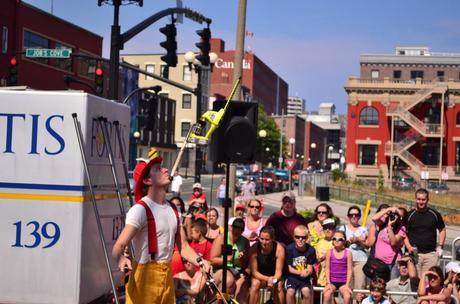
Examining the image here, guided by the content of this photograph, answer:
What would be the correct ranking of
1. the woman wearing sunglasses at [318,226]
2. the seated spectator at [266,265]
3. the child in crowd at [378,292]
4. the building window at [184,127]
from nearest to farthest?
the child in crowd at [378,292] < the seated spectator at [266,265] < the woman wearing sunglasses at [318,226] < the building window at [184,127]

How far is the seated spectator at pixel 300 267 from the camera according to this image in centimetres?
894

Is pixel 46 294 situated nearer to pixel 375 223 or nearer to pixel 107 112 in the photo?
pixel 107 112

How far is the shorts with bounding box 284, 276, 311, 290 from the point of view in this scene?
353 inches

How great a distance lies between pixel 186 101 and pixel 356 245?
7965cm

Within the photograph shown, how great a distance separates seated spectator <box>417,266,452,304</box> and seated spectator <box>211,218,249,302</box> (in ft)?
7.64

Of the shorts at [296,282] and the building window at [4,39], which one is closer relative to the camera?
the shorts at [296,282]

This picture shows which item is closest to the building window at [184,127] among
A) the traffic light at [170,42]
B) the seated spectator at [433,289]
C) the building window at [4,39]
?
the building window at [4,39]

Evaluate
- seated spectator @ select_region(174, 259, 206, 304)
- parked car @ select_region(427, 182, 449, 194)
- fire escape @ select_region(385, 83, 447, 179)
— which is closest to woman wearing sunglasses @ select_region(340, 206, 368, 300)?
seated spectator @ select_region(174, 259, 206, 304)

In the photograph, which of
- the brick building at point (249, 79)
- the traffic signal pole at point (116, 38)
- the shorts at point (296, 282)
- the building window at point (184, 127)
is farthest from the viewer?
the brick building at point (249, 79)

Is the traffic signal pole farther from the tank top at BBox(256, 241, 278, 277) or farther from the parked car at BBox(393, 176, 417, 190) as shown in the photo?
the parked car at BBox(393, 176, 417, 190)

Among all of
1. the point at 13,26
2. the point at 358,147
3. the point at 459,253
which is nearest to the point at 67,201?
the point at 459,253

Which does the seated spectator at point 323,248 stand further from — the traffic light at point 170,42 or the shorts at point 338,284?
the traffic light at point 170,42

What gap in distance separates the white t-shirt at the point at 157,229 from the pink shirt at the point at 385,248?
524 centimetres

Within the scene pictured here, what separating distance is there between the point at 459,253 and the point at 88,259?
7358mm
